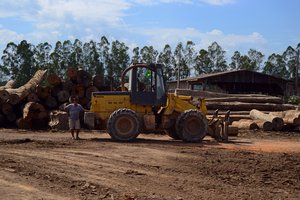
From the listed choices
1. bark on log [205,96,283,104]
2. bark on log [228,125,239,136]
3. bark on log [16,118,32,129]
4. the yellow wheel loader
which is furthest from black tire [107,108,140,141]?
bark on log [205,96,283,104]

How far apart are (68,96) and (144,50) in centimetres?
4931

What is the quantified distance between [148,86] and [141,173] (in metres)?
7.88

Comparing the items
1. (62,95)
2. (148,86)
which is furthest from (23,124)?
(148,86)

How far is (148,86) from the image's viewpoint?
1767 centimetres

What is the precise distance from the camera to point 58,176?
30.0 feet

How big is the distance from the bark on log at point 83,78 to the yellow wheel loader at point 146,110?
251 inches

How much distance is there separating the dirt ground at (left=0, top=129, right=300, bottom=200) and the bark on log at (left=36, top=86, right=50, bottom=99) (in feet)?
29.5

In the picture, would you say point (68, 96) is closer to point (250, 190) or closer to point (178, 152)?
point (178, 152)

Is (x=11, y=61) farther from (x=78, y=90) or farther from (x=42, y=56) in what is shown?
(x=78, y=90)

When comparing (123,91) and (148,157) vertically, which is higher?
(123,91)

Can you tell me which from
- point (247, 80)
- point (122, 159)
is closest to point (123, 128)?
point (122, 159)

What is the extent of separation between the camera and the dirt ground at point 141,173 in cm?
816

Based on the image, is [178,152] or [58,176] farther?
[178,152]

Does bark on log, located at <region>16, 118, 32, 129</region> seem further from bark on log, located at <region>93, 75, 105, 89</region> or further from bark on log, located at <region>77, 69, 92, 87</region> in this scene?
bark on log, located at <region>93, 75, 105, 89</region>
